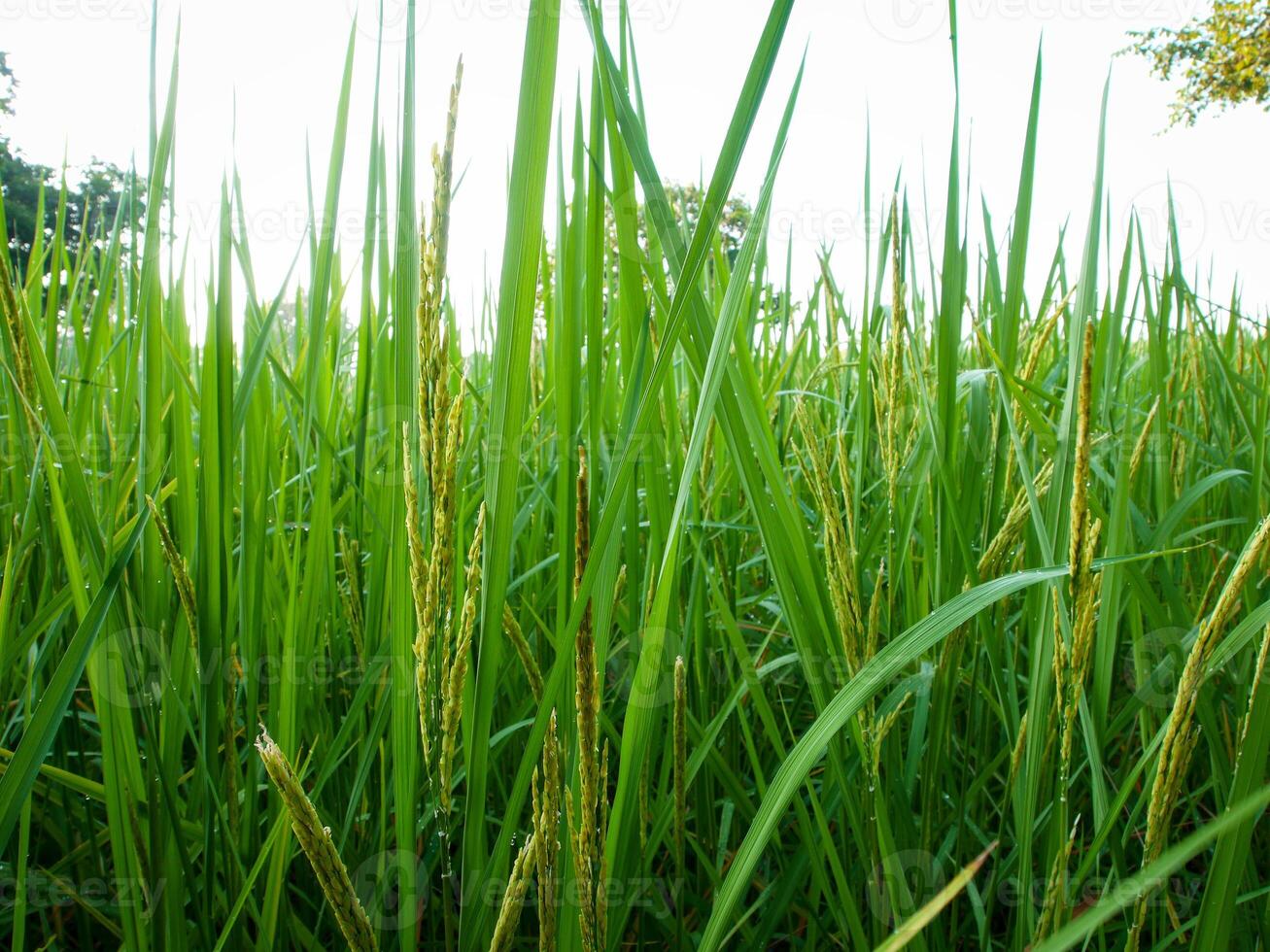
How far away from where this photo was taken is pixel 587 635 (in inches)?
21.0

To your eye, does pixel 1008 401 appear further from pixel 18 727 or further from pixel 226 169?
pixel 18 727

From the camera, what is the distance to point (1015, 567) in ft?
4.20

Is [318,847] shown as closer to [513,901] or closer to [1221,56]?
[513,901]

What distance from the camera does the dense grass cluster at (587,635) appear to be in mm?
573

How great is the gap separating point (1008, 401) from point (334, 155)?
0.83m

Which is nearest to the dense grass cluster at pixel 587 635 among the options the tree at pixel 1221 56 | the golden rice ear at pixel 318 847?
the golden rice ear at pixel 318 847

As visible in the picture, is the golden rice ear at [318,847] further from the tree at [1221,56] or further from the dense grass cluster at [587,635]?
the tree at [1221,56]

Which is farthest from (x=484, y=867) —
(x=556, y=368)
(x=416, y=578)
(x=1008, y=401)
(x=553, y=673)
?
(x=1008, y=401)

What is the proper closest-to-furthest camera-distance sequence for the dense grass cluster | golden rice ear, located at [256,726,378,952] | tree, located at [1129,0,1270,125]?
golden rice ear, located at [256,726,378,952], the dense grass cluster, tree, located at [1129,0,1270,125]

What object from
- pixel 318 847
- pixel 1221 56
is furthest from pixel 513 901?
pixel 1221 56

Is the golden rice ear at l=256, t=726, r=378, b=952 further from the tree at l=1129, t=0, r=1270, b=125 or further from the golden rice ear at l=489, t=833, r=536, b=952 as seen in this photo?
the tree at l=1129, t=0, r=1270, b=125

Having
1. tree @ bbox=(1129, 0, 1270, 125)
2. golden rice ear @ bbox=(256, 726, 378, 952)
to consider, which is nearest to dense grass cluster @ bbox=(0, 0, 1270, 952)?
golden rice ear @ bbox=(256, 726, 378, 952)

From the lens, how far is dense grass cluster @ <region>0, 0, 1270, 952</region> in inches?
22.5

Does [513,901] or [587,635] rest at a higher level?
[587,635]
